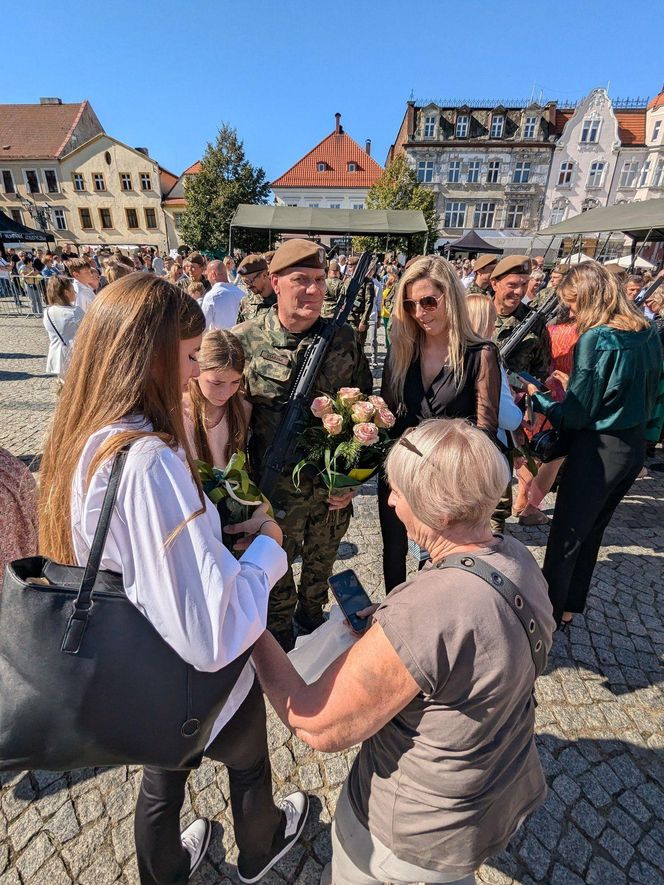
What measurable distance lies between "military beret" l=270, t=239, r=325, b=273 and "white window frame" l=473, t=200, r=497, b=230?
3953cm


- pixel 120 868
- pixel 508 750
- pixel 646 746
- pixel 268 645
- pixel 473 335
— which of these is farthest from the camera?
pixel 473 335

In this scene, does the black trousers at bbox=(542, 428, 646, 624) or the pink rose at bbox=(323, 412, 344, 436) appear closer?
the pink rose at bbox=(323, 412, 344, 436)

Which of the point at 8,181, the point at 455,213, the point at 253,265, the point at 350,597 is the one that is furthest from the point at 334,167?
the point at 350,597

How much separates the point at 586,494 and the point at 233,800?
2327 millimetres

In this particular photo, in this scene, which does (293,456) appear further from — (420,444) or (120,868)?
(120,868)

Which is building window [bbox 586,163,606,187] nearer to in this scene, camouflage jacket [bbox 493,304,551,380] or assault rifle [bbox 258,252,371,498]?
camouflage jacket [bbox 493,304,551,380]

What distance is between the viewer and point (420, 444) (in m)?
1.22

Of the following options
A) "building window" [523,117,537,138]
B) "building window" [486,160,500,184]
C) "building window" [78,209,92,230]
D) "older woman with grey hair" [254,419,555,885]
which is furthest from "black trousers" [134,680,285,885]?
"building window" [78,209,92,230]

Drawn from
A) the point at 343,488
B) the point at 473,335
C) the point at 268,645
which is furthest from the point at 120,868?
the point at 473,335

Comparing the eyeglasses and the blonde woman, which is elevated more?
the eyeglasses

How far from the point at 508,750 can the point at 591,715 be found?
1784 millimetres

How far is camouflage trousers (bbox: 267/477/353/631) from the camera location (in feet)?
8.59

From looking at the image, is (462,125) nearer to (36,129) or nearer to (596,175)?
(596,175)

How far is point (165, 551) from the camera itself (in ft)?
3.09
